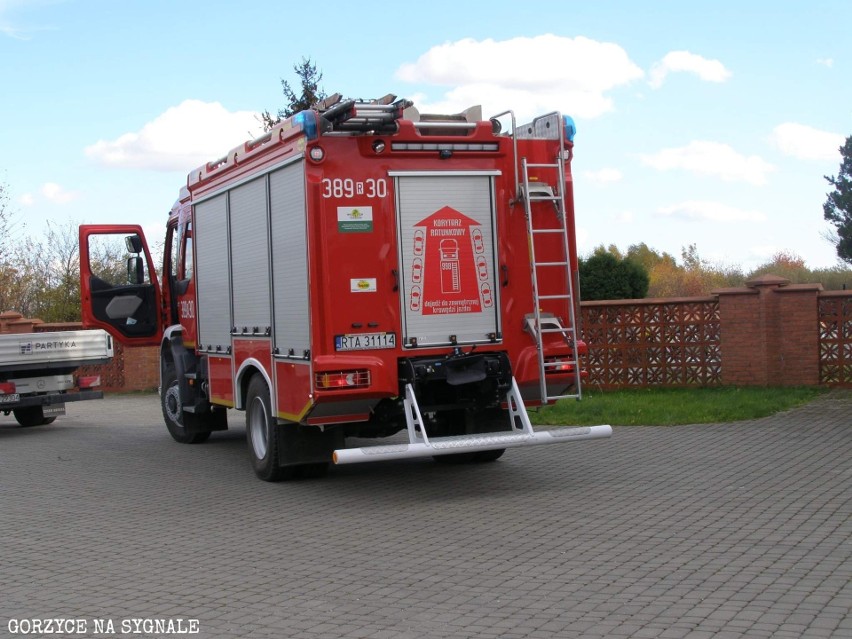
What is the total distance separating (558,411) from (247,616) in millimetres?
10033

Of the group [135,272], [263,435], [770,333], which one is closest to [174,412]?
[135,272]

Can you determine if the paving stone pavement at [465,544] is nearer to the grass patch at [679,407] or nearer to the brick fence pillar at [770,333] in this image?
the grass patch at [679,407]

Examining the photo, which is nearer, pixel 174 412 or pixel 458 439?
pixel 458 439

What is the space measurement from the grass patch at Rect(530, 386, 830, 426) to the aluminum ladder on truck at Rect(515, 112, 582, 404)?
4035 mm

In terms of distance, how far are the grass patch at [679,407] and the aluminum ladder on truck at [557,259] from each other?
4.04 metres

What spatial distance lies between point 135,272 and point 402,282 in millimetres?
6516

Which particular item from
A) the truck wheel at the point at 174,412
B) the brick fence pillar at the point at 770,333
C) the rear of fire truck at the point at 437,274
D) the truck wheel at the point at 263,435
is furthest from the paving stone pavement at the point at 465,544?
the brick fence pillar at the point at 770,333

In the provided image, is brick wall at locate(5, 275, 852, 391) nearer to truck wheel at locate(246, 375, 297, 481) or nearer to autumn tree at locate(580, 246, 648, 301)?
autumn tree at locate(580, 246, 648, 301)

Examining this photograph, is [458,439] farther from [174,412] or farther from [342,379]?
[174,412]

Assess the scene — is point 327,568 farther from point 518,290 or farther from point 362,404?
point 518,290

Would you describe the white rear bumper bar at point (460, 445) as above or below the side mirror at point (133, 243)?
below

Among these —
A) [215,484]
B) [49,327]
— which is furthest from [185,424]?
[49,327]

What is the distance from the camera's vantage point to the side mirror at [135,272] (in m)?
15.2

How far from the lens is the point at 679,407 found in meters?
15.6
